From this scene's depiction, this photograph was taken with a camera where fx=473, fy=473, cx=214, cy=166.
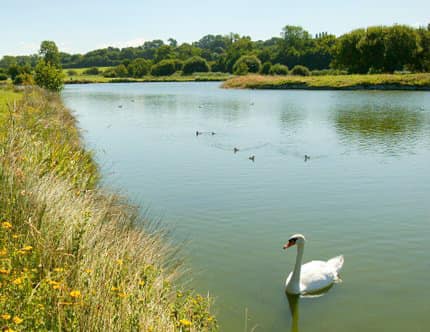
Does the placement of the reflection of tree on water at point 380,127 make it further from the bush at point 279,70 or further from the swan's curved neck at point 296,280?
the bush at point 279,70

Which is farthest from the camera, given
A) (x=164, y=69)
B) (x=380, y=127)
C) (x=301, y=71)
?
(x=164, y=69)

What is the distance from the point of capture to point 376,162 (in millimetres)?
18578

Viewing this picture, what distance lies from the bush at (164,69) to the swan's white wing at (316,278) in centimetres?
13704

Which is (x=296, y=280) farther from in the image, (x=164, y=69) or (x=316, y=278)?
(x=164, y=69)

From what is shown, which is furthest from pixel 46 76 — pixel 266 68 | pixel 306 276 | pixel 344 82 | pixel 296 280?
pixel 266 68

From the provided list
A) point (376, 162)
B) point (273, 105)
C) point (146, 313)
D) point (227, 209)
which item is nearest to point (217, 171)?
point (227, 209)

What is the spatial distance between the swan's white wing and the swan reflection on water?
8cm

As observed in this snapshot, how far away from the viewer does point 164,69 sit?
463 ft

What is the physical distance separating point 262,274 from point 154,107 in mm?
38498

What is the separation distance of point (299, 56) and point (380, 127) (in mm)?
92137

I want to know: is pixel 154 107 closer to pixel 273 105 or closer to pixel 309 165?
pixel 273 105

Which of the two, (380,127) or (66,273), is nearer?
(66,273)

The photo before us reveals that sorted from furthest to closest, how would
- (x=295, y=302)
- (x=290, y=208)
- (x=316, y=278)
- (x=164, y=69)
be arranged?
(x=164, y=69) → (x=290, y=208) → (x=316, y=278) → (x=295, y=302)

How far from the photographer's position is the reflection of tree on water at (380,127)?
2299cm
